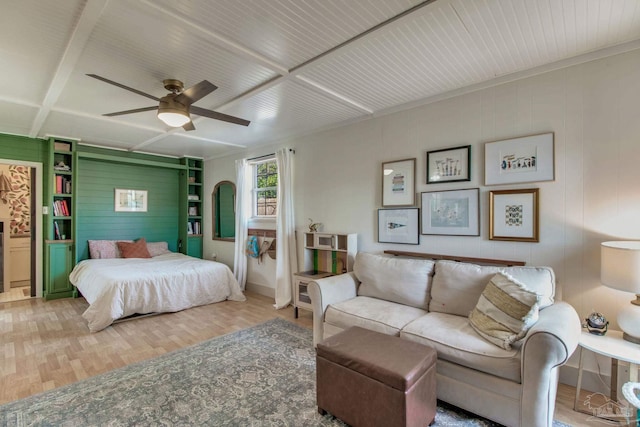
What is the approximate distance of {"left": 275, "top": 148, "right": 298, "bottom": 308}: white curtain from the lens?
429cm

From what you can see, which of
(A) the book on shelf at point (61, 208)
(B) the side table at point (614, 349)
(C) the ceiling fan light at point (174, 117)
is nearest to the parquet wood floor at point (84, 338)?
(B) the side table at point (614, 349)

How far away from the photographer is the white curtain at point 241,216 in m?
5.08

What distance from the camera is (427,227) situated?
10.1ft

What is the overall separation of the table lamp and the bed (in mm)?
4160

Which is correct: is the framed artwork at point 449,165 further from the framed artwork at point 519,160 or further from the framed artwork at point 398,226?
the framed artwork at point 398,226

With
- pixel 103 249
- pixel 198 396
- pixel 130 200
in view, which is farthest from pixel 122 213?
pixel 198 396

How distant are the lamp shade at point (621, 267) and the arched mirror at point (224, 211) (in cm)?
499

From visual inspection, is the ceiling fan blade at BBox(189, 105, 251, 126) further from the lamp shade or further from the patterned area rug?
the lamp shade

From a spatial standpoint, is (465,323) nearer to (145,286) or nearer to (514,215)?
(514,215)

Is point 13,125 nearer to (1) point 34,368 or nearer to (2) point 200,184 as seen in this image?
(2) point 200,184

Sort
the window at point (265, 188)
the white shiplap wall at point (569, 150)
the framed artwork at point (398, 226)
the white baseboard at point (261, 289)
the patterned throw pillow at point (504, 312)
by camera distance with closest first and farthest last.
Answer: the patterned throw pillow at point (504, 312)
the white shiplap wall at point (569, 150)
the framed artwork at point (398, 226)
the white baseboard at point (261, 289)
the window at point (265, 188)

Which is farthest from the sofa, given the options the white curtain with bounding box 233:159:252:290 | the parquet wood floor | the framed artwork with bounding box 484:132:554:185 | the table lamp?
the white curtain with bounding box 233:159:252:290

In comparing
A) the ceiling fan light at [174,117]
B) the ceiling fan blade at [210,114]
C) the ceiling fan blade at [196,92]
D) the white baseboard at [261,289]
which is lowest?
the white baseboard at [261,289]

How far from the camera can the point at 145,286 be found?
12.5 ft
